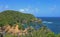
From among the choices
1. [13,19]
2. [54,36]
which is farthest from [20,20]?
[54,36]

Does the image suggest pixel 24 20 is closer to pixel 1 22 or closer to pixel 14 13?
pixel 14 13

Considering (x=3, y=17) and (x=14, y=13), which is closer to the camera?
(x=3, y=17)

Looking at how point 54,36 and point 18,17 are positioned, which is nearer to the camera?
point 54,36

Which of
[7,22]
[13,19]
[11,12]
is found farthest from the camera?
[11,12]

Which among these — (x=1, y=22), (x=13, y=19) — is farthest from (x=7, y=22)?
(x=13, y=19)

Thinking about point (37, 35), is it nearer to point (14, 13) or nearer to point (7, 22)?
point (7, 22)

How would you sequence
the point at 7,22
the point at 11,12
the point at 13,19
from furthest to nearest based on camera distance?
1. the point at 11,12
2. the point at 13,19
3. the point at 7,22

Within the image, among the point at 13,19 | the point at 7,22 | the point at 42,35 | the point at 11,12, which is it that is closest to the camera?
the point at 42,35

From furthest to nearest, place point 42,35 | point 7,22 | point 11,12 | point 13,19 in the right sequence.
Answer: point 11,12
point 13,19
point 7,22
point 42,35
